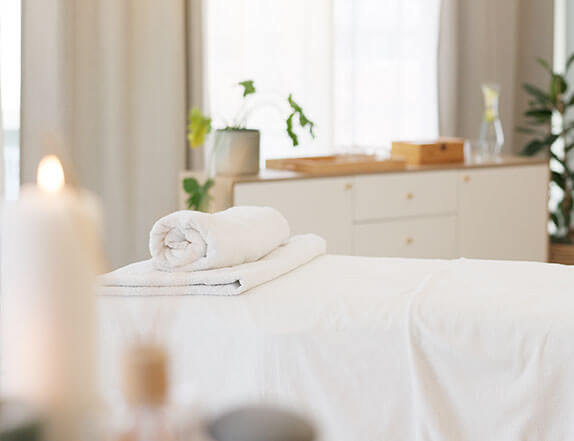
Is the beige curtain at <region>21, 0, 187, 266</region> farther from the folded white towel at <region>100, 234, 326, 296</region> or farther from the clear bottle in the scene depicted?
the clear bottle

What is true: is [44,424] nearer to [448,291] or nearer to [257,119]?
[448,291]

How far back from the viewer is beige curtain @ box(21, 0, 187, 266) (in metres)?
3.23

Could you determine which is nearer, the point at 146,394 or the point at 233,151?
the point at 146,394

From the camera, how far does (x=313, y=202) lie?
127 inches

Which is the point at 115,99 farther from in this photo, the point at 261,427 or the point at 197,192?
the point at 261,427

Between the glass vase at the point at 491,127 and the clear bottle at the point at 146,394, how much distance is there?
3.39m

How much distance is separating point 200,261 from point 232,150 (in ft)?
4.50

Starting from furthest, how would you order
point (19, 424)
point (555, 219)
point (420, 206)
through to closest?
point (555, 219), point (420, 206), point (19, 424)

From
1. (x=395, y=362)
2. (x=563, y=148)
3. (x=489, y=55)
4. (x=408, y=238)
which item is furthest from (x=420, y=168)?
(x=395, y=362)

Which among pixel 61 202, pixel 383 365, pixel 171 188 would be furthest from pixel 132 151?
pixel 61 202

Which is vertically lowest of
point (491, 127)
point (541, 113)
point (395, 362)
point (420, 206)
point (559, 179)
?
point (395, 362)

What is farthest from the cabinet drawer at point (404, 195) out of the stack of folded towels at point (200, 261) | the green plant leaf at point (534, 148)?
the stack of folded towels at point (200, 261)

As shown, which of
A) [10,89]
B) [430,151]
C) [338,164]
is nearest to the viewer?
[10,89]

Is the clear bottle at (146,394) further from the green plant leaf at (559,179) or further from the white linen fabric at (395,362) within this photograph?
the green plant leaf at (559,179)
